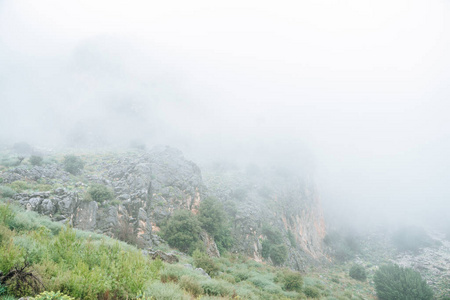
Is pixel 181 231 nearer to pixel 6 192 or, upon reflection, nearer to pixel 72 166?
pixel 6 192

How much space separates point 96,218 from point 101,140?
1747 inches

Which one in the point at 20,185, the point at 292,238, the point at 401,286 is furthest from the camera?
the point at 292,238

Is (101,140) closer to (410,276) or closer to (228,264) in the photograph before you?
(228,264)

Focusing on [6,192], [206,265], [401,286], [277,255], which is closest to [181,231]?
[206,265]

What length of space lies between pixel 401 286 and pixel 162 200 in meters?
28.1

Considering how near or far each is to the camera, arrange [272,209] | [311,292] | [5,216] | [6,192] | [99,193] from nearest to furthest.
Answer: [5,216], [6,192], [311,292], [99,193], [272,209]

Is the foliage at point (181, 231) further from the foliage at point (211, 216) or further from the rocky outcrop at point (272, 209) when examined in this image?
the rocky outcrop at point (272, 209)

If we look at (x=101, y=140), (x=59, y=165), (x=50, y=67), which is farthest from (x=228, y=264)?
(x=50, y=67)

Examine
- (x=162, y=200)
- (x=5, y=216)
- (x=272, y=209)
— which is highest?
(x=5, y=216)

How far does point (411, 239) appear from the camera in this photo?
64938mm

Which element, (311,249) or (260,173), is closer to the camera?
(311,249)

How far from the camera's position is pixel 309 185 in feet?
203

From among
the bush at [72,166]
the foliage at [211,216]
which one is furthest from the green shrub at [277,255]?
the bush at [72,166]

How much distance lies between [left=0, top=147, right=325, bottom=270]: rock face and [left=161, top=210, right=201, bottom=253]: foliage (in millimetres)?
1195
